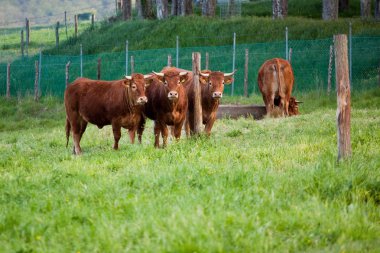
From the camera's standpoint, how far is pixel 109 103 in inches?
582

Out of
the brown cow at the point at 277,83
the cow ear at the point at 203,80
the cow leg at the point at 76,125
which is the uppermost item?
the cow ear at the point at 203,80

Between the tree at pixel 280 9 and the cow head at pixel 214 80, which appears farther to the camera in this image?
the tree at pixel 280 9

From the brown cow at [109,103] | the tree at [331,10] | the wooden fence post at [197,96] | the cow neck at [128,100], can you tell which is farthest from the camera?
the tree at [331,10]

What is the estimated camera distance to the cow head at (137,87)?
14.0 meters

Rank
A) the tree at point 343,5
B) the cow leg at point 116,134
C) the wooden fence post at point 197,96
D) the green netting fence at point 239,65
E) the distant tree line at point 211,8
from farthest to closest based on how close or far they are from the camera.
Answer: the tree at point 343,5 < the distant tree line at point 211,8 < the green netting fence at point 239,65 < the cow leg at point 116,134 < the wooden fence post at point 197,96

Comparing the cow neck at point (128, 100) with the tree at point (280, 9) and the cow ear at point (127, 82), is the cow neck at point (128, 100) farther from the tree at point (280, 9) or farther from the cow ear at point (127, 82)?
the tree at point (280, 9)

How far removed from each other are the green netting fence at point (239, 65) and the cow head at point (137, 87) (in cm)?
1174

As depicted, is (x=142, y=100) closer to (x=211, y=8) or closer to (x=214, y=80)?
(x=214, y=80)

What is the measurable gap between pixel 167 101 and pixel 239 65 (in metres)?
15.4

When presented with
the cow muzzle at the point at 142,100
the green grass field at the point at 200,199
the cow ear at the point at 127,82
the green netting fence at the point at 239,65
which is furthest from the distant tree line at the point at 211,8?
the green grass field at the point at 200,199

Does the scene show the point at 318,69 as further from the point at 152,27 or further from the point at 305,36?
the point at 152,27

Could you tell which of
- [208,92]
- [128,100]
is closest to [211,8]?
[208,92]

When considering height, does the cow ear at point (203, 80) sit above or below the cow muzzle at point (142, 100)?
above

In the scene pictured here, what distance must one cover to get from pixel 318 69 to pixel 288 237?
20960mm
